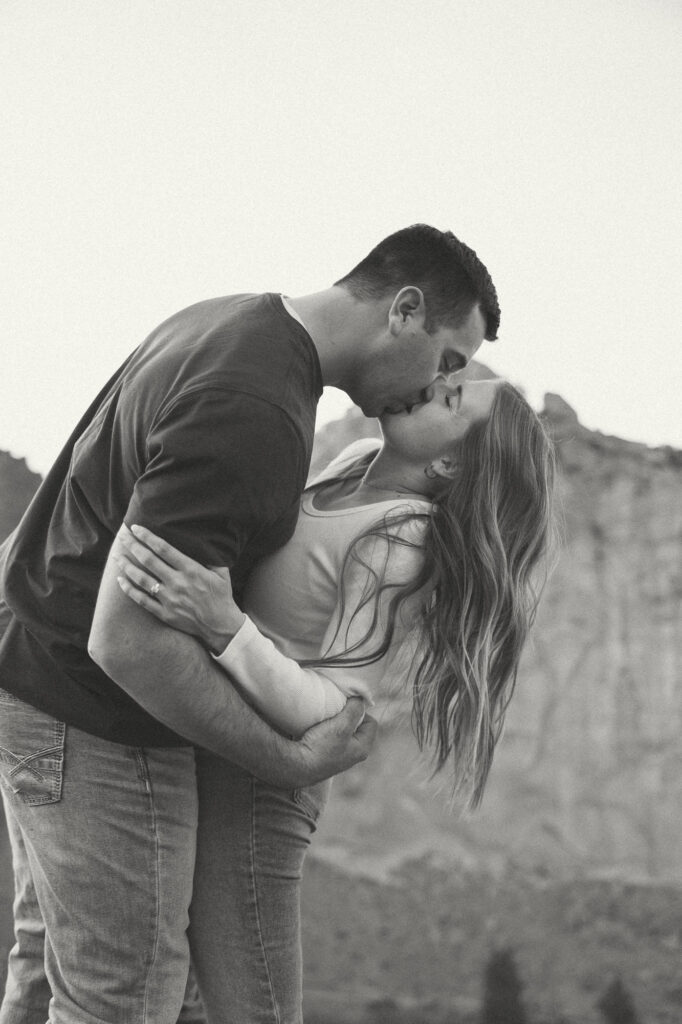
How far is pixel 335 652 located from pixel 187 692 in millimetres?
301

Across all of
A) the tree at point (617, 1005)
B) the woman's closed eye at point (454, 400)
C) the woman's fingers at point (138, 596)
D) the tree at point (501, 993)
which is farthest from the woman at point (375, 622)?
the tree at point (617, 1005)

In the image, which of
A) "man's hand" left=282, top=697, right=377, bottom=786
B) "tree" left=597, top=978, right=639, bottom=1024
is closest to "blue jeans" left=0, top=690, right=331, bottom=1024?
"man's hand" left=282, top=697, right=377, bottom=786

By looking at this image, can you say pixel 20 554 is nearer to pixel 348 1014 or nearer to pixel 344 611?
pixel 344 611

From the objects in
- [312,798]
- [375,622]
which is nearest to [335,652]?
[375,622]

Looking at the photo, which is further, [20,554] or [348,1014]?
[348,1014]

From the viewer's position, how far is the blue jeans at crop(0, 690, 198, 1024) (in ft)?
4.24

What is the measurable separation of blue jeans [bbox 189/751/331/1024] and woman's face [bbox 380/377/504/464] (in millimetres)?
582

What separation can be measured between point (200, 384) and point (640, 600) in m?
3.28

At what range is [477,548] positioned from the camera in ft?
5.02

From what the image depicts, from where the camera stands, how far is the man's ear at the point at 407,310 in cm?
150

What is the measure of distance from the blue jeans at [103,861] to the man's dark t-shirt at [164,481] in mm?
43

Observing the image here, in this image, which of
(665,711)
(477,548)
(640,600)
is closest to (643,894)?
(665,711)

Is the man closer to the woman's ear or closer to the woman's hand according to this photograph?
the woman's hand

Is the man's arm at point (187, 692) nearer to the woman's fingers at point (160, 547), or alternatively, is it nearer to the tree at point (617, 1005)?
the woman's fingers at point (160, 547)
